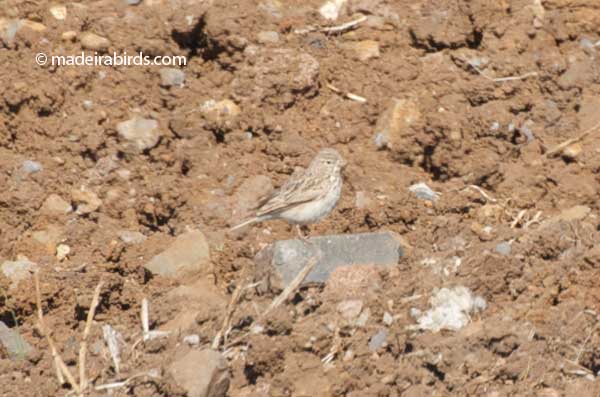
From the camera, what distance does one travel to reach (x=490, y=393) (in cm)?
676

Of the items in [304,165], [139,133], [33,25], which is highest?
[33,25]

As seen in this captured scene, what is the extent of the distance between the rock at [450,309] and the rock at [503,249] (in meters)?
0.38

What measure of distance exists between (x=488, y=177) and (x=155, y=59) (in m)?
2.67

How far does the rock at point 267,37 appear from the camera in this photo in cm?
961

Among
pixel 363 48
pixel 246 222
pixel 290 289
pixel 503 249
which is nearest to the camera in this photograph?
pixel 290 289

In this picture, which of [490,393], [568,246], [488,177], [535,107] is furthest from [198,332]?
[535,107]

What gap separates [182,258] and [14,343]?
55.5 inches

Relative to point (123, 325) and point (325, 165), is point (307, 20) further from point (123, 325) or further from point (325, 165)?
point (123, 325)

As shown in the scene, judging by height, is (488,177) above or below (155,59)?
below

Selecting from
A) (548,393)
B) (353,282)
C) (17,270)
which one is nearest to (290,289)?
(353,282)

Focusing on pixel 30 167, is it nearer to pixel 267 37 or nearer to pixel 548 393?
pixel 267 37

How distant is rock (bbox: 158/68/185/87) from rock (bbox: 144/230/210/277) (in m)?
1.47

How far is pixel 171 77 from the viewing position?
9461 millimetres

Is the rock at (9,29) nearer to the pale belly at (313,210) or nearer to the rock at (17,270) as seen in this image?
the rock at (17,270)
